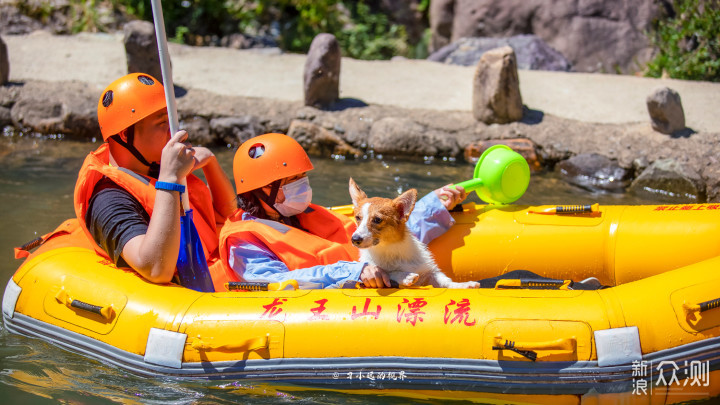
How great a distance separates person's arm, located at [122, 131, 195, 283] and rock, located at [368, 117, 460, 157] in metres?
4.91

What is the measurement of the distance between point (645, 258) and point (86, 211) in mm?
2883

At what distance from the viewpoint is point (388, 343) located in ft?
10.3

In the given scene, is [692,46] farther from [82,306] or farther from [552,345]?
[82,306]

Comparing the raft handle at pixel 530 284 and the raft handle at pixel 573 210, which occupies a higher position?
the raft handle at pixel 573 210

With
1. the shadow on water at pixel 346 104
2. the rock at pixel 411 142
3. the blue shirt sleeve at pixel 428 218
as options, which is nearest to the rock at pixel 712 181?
the rock at pixel 411 142

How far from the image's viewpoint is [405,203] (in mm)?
3361

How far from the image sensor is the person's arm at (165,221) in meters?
3.22

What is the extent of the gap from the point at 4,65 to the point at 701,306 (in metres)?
8.92

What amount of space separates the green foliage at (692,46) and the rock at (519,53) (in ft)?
4.74

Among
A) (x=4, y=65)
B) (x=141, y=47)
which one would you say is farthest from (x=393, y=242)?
(x=4, y=65)

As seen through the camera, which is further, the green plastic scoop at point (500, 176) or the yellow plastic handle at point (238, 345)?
the green plastic scoop at point (500, 176)

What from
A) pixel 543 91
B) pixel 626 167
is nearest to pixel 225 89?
pixel 543 91

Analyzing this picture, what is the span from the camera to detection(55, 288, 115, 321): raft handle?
3.43 metres

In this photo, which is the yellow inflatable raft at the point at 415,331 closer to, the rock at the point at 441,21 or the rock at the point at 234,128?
the rock at the point at 234,128
